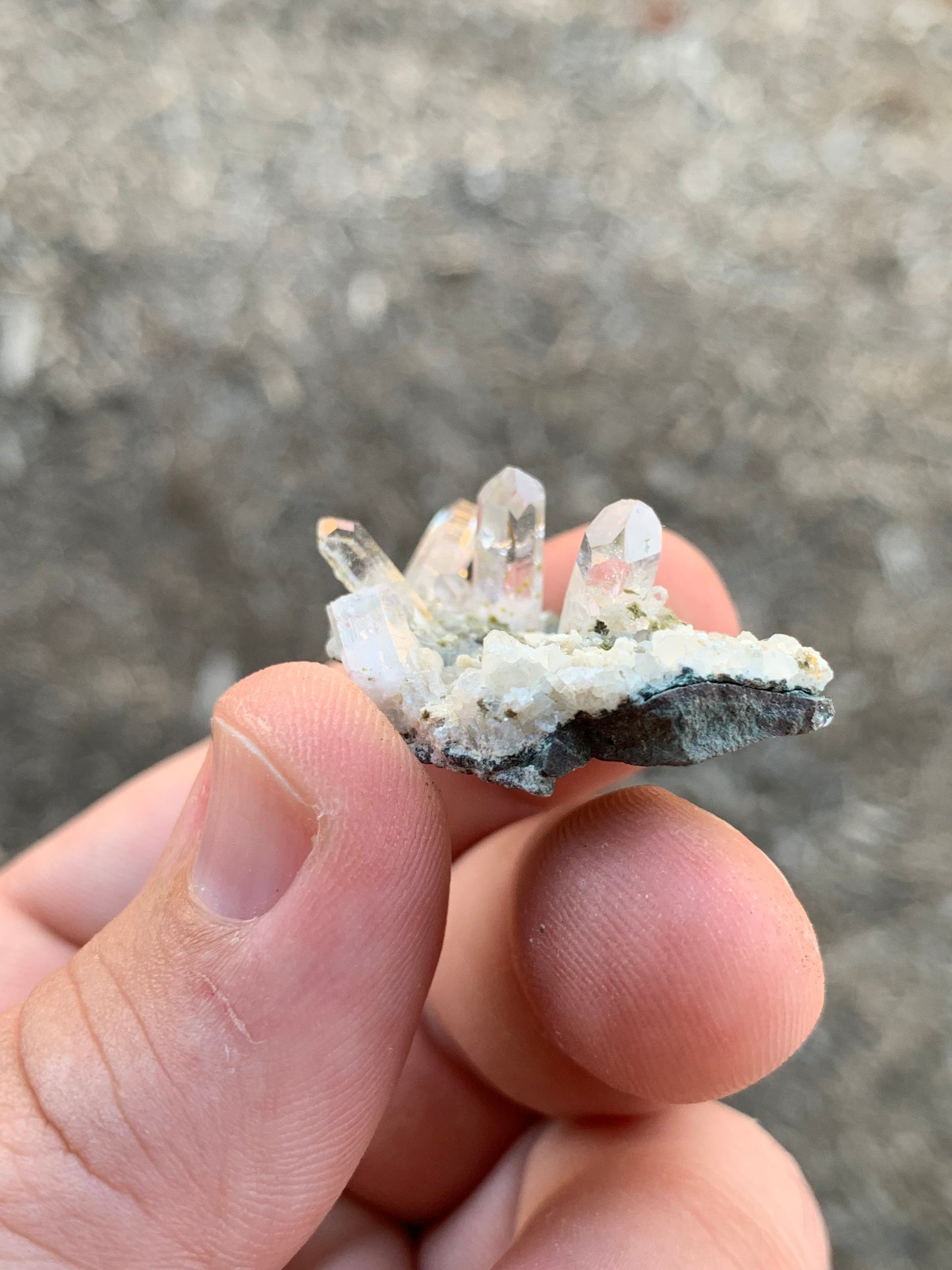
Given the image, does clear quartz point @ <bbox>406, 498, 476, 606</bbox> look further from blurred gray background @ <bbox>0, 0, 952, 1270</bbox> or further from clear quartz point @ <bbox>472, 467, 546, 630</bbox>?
blurred gray background @ <bbox>0, 0, 952, 1270</bbox>

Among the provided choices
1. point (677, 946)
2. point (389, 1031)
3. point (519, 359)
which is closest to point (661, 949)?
point (677, 946)

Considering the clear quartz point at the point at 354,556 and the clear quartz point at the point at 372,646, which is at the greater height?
the clear quartz point at the point at 354,556

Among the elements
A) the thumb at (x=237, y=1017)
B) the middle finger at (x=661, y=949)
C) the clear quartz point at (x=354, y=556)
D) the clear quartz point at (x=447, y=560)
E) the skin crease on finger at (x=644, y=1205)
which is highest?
the clear quartz point at (x=354, y=556)

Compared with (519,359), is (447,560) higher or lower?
lower

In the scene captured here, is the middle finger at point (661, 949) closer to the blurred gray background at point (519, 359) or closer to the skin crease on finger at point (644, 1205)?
the skin crease on finger at point (644, 1205)

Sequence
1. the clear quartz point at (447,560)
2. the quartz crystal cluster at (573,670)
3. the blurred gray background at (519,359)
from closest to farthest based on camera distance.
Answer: the quartz crystal cluster at (573,670) → the clear quartz point at (447,560) → the blurred gray background at (519,359)

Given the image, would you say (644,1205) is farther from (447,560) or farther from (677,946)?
(447,560)

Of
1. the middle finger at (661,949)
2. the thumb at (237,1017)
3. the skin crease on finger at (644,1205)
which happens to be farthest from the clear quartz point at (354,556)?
the skin crease on finger at (644,1205)
